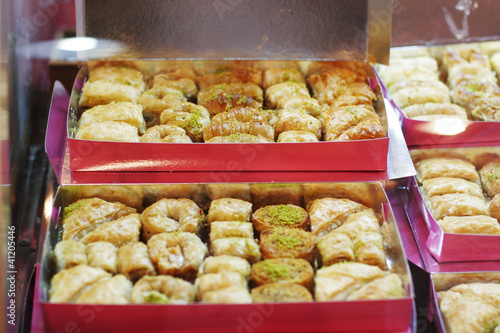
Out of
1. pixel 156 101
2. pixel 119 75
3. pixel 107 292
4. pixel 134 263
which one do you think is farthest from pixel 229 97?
pixel 107 292

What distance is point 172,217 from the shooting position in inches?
128

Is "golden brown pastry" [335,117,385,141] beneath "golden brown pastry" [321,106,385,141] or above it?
beneath

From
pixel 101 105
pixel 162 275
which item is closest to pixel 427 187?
pixel 162 275

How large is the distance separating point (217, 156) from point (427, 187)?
1.53m

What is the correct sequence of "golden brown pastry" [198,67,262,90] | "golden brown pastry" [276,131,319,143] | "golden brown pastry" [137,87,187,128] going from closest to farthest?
"golden brown pastry" [276,131,319,143] → "golden brown pastry" [137,87,187,128] → "golden brown pastry" [198,67,262,90]

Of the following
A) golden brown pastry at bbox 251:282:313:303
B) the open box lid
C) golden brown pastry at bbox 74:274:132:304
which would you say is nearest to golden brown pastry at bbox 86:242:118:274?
golden brown pastry at bbox 74:274:132:304

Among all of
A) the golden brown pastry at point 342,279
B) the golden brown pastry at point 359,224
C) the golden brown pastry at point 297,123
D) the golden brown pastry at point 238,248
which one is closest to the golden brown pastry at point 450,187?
the golden brown pastry at point 359,224

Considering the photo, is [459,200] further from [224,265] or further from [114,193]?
[114,193]

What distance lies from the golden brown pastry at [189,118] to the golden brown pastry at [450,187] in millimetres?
1651

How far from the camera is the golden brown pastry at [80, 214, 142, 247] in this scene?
3.02 m

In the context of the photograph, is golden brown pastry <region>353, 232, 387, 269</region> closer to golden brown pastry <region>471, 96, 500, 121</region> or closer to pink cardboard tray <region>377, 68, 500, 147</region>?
pink cardboard tray <region>377, 68, 500, 147</region>

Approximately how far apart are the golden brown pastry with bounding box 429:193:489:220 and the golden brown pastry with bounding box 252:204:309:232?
951 mm

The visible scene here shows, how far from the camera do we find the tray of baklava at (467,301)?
9.30ft

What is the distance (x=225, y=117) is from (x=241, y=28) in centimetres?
100
